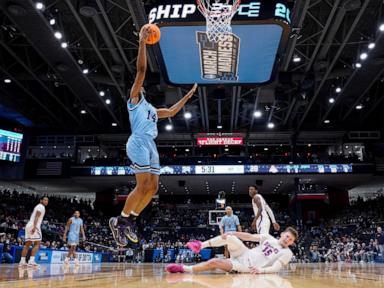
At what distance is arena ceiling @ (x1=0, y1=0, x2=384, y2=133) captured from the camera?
14516mm

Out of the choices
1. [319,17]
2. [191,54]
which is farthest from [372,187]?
[191,54]

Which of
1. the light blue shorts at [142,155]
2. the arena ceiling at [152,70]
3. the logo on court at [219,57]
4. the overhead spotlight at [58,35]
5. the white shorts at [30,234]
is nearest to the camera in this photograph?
the light blue shorts at [142,155]

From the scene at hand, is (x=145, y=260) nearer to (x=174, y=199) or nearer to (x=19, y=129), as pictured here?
(x=19, y=129)

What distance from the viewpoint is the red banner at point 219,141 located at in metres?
28.2

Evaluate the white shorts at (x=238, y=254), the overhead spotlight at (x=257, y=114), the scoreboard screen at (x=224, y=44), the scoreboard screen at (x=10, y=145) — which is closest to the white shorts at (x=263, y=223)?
the white shorts at (x=238, y=254)

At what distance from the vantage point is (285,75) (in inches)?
711

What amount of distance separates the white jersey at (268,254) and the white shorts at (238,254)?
0.23ft

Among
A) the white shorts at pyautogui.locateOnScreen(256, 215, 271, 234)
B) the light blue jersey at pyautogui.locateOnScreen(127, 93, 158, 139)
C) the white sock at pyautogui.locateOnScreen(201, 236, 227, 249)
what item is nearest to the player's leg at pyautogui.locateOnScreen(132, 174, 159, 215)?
the light blue jersey at pyautogui.locateOnScreen(127, 93, 158, 139)

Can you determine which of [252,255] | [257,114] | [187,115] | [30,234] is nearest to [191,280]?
[252,255]

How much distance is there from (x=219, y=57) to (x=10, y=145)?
18278 mm

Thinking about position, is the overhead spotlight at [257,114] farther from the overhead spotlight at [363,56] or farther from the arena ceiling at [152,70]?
the overhead spotlight at [363,56]

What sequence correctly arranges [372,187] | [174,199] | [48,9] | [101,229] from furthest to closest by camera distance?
[174,199] → [372,187] → [101,229] → [48,9]

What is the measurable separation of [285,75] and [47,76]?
1164cm

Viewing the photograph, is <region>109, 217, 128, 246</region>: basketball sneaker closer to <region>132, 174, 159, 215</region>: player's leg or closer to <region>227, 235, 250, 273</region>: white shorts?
<region>132, 174, 159, 215</region>: player's leg
